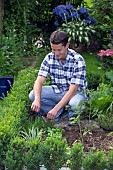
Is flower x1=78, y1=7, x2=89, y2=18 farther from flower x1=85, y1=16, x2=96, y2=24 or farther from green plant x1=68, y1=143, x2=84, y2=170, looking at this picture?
green plant x1=68, y1=143, x2=84, y2=170

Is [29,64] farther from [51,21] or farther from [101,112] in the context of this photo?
[101,112]

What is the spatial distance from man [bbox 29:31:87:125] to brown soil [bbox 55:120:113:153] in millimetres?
175

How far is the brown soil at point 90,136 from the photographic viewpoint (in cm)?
494

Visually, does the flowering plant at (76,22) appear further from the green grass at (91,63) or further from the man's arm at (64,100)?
the man's arm at (64,100)

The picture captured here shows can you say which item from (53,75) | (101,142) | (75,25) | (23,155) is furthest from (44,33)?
(23,155)

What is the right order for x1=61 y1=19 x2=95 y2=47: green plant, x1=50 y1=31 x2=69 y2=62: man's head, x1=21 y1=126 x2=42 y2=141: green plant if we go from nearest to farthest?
1. x1=21 y1=126 x2=42 y2=141: green plant
2. x1=50 y1=31 x2=69 y2=62: man's head
3. x1=61 y1=19 x2=95 y2=47: green plant

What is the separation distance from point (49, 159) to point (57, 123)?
1.61 meters

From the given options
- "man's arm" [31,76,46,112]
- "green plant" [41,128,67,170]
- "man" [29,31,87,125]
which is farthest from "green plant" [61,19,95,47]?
"green plant" [41,128,67,170]

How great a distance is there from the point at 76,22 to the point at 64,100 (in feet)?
15.5

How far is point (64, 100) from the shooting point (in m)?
5.40

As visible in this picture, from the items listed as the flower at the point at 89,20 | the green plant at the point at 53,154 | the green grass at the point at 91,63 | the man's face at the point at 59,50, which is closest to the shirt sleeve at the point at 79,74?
the man's face at the point at 59,50

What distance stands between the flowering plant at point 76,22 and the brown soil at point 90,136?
434 centimetres

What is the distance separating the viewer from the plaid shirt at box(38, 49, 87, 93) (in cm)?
555

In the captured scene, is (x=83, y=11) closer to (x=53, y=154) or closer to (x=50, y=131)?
(x=50, y=131)
